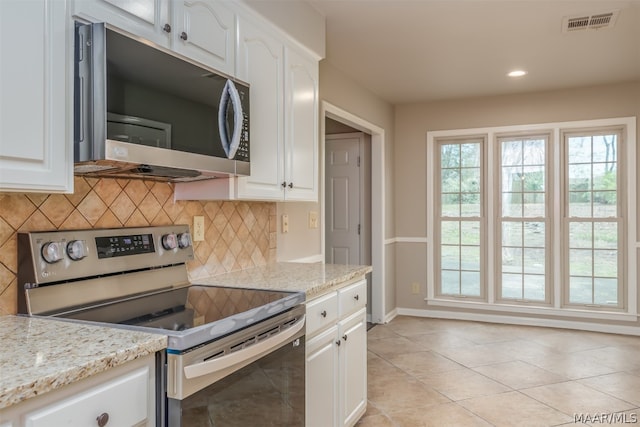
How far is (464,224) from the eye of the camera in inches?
202

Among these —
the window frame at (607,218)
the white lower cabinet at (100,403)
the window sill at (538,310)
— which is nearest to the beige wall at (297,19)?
the white lower cabinet at (100,403)

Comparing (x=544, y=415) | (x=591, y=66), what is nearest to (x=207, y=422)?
(x=544, y=415)

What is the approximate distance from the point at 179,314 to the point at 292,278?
75 centimetres

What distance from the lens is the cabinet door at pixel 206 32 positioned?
1.68m

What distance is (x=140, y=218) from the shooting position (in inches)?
72.6

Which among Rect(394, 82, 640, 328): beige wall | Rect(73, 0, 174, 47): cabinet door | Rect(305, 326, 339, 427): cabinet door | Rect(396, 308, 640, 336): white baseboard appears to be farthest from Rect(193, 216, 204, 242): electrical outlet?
Rect(396, 308, 640, 336): white baseboard

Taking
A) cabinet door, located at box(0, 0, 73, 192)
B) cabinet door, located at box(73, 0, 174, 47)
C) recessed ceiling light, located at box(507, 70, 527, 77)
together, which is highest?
recessed ceiling light, located at box(507, 70, 527, 77)

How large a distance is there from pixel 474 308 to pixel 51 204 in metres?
4.53

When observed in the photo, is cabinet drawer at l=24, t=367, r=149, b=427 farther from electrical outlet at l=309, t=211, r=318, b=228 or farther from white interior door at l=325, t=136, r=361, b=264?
white interior door at l=325, t=136, r=361, b=264

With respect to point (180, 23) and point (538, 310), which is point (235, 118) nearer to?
point (180, 23)

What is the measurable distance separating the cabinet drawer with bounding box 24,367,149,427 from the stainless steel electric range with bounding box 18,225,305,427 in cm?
6

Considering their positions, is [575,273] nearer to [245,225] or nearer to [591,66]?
[591,66]

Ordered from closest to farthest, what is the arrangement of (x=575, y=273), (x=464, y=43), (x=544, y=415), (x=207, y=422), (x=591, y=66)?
1. (x=207, y=422)
2. (x=544, y=415)
3. (x=464, y=43)
4. (x=591, y=66)
5. (x=575, y=273)

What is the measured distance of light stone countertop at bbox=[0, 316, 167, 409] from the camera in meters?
0.88
